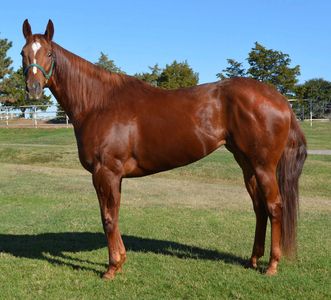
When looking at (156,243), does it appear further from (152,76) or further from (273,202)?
(152,76)

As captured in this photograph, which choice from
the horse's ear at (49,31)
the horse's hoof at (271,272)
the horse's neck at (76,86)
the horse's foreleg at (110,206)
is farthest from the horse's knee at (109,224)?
the horse's ear at (49,31)

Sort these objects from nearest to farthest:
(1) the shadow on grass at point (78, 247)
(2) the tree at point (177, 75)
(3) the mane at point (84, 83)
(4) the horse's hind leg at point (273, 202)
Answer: (4) the horse's hind leg at point (273, 202) → (3) the mane at point (84, 83) → (1) the shadow on grass at point (78, 247) → (2) the tree at point (177, 75)

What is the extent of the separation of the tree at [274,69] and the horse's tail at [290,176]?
38182mm

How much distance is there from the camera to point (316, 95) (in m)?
55.4

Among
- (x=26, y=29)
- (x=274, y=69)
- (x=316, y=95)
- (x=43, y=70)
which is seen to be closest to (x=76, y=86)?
(x=43, y=70)

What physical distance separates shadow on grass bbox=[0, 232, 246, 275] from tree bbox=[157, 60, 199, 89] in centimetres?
4036

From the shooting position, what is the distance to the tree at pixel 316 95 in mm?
41656

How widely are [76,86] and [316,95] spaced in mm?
54272

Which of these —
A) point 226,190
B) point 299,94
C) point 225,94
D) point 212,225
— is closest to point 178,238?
point 212,225

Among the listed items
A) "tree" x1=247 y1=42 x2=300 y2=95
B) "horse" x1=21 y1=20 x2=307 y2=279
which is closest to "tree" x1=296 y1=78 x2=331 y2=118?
"tree" x1=247 y1=42 x2=300 y2=95

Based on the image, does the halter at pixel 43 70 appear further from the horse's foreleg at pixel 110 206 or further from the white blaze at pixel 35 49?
the horse's foreleg at pixel 110 206

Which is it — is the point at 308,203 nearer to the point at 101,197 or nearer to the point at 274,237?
the point at 274,237

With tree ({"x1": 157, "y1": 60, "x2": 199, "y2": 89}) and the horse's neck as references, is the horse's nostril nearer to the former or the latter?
the horse's neck

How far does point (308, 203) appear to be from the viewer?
9977 millimetres
